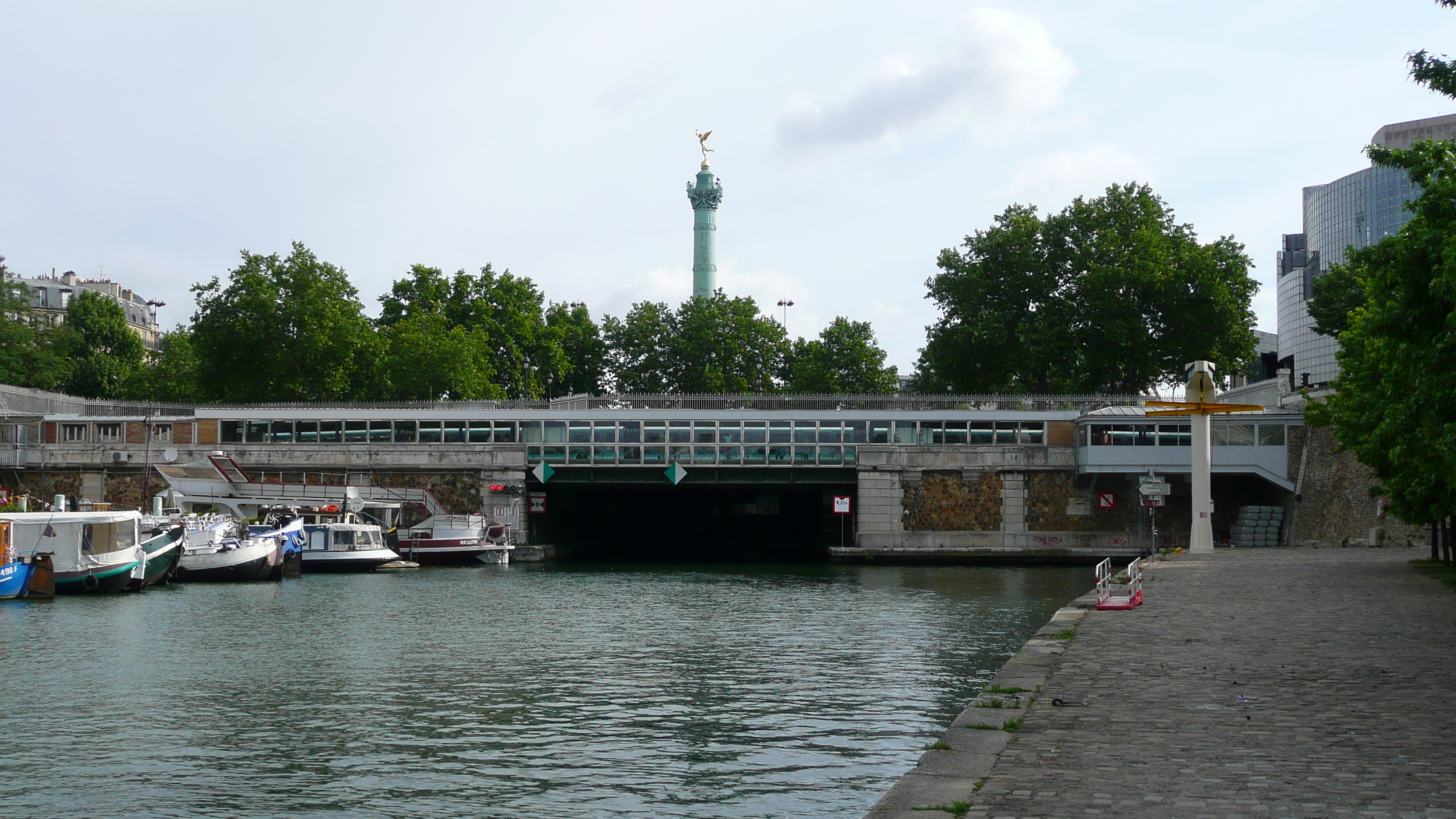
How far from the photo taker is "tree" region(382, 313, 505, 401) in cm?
9050

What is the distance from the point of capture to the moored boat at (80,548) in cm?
4541

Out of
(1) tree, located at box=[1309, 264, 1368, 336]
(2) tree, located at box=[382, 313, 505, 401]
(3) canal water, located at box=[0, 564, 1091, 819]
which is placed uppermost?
(1) tree, located at box=[1309, 264, 1368, 336]

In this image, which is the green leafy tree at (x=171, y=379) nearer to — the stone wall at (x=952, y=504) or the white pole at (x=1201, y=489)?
the stone wall at (x=952, y=504)

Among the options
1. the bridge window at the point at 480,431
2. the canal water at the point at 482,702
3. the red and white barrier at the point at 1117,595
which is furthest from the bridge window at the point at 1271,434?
the bridge window at the point at 480,431

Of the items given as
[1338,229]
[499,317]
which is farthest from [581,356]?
[1338,229]

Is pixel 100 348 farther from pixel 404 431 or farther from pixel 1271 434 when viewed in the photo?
pixel 1271 434

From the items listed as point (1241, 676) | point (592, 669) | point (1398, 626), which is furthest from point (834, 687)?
point (1398, 626)

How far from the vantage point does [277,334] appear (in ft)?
295

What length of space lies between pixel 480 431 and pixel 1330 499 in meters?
43.1

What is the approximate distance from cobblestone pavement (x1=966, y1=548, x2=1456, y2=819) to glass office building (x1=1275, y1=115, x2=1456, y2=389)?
152 m

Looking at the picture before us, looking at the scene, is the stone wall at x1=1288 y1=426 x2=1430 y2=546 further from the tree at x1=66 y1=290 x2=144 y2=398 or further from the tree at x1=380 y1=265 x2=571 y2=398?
the tree at x1=66 y1=290 x2=144 y2=398

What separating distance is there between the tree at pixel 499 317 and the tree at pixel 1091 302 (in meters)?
31.7

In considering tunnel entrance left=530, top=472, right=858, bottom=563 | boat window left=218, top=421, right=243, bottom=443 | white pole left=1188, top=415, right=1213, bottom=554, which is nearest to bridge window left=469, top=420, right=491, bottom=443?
tunnel entrance left=530, top=472, right=858, bottom=563

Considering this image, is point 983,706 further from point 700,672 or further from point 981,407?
point 981,407
